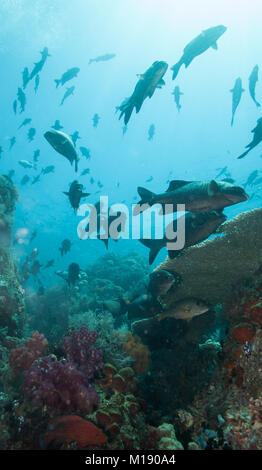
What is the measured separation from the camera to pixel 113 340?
5.34 metres

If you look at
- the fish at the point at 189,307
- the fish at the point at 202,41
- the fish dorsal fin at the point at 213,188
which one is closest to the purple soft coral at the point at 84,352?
the fish at the point at 189,307

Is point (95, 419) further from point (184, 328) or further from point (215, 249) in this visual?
point (215, 249)

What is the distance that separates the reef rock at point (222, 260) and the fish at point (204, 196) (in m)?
1.33

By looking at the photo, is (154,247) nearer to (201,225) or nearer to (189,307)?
(201,225)

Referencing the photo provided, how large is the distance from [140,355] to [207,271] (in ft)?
8.20

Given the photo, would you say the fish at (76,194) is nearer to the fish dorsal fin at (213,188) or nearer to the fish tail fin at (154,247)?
the fish tail fin at (154,247)

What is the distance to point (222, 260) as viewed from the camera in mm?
5613

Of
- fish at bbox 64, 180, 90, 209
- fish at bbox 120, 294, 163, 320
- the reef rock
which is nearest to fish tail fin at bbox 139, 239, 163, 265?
the reef rock

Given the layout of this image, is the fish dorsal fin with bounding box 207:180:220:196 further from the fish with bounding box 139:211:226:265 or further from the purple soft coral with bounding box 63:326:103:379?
the purple soft coral with bounding box 63:326:103:379

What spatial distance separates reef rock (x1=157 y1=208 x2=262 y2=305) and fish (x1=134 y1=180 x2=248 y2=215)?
4.35ft

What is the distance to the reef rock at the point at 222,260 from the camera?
5.27 metres

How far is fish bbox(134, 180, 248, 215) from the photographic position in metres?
3.98

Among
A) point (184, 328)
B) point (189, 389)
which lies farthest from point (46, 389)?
point (184, 328)

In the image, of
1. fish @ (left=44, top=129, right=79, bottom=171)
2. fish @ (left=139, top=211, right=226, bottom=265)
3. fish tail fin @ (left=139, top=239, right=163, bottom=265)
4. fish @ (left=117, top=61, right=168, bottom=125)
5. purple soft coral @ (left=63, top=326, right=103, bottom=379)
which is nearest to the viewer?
fish @ (left=117, top=61, right=168, bottom=125)
